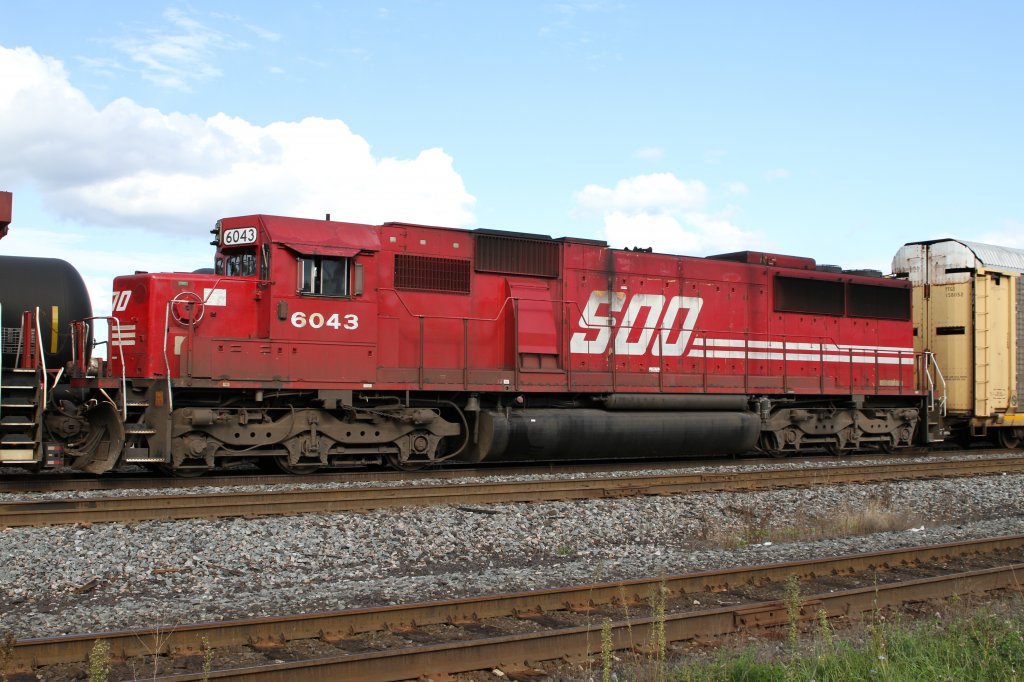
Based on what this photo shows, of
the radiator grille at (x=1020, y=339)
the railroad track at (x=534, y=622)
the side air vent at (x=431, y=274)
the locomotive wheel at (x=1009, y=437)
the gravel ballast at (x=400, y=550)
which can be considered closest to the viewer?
the railroad track at (x=534, y=622)

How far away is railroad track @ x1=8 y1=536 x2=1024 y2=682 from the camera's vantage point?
484 cm

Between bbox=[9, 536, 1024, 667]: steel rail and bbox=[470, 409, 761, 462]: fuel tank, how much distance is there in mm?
6704

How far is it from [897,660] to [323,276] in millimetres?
9315

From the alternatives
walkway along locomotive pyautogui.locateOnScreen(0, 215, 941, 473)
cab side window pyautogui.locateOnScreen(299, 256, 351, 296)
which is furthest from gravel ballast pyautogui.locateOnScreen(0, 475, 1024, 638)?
cab side window pyautogui.locateOnScreen(299, 256, 351, 296)

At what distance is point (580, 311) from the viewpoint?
14844mm

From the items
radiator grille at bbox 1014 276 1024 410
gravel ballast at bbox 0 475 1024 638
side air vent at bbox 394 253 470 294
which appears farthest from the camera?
radiator grille at bbox 1014 276 1024 410

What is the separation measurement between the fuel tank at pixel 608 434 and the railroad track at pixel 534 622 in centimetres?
672

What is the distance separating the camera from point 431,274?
1355 cm

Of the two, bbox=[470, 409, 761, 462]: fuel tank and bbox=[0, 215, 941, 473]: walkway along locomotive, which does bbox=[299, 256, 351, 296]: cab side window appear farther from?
bbox=[470, 409, 761, 462]: fuel tank

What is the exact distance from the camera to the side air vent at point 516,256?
14.1m

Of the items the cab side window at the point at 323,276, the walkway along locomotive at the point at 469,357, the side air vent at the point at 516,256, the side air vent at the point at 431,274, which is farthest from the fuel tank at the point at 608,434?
the cab side window at the point at 323,276

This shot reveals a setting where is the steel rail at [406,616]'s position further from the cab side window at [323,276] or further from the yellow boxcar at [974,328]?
the yellow boxcar at [974,328]

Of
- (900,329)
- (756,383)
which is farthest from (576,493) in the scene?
(900,329)

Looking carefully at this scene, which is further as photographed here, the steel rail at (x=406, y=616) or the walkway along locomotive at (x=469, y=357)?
the walkway along locomotive at (x=469, y=357)
